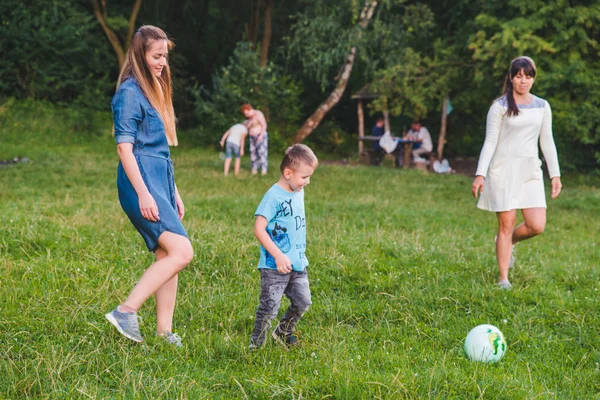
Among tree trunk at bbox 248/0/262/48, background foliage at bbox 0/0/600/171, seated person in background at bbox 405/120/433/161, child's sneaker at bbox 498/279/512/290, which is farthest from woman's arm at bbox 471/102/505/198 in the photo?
tree trunk at bbox 248/0/262/48

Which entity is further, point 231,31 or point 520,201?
point 231,31

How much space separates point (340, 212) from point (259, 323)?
6.40 metres

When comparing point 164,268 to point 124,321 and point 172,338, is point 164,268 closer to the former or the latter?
point 124,321

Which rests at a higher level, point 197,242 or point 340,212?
point 197,242

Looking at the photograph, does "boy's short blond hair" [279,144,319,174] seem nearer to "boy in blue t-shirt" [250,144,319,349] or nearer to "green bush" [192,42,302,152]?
"boy in blue t-shirt" [250,144,319,349]

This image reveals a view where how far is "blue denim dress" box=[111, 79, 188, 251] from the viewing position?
4.23 m

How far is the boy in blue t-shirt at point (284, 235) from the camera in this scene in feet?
13.9

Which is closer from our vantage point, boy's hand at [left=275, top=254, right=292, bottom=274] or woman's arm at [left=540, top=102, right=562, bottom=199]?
boy's hand at [left=275, top=254, right=292, bottom=274]

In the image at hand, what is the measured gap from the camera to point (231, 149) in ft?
55.1

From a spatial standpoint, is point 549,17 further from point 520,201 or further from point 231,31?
point 231,31

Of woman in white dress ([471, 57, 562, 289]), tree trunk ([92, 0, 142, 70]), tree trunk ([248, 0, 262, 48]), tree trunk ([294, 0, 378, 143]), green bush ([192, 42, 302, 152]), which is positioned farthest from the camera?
tree trunk ([248, 0, 262, 48])

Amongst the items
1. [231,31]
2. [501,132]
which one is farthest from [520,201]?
[231,31]

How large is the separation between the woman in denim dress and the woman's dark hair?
336cm

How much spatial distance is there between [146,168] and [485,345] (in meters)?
2.47
